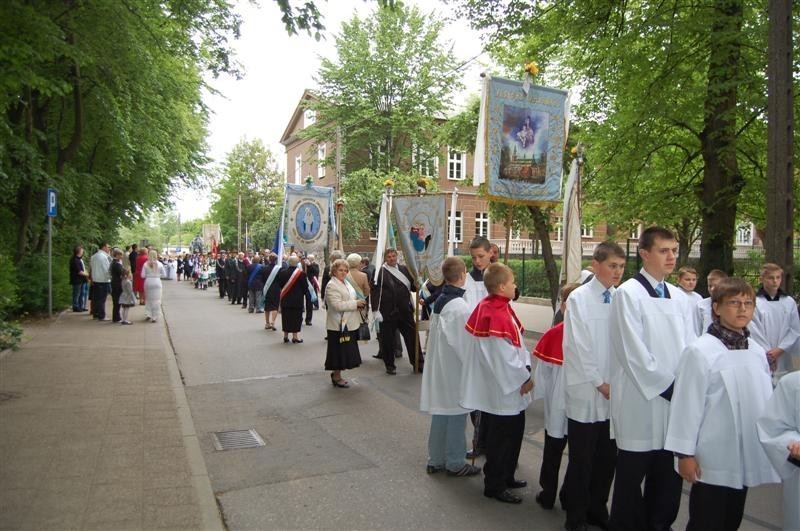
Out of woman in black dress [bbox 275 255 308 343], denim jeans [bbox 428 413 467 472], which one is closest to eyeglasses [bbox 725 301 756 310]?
denim jeans [bbox 428 413 467 472]

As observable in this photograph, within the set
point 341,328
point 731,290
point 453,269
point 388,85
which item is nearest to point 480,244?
point 453,269

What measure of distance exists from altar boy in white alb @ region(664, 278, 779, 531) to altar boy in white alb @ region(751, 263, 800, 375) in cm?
401

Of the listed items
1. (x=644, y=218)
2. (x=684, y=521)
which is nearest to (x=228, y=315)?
(x=644, y=218)

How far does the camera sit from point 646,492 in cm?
413

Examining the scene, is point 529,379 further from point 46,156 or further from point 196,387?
point 46,156

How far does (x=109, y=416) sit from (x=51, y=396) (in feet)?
4.65

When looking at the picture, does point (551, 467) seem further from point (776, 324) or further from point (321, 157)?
point (321, 157)

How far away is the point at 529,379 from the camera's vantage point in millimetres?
4926

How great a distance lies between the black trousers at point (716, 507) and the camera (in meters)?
3.31

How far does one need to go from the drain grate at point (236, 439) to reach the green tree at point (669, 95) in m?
9.73

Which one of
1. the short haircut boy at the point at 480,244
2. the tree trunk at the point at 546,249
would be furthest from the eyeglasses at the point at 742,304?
the tree trunk at the point at 546,249

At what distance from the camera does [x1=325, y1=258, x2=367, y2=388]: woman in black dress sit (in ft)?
30.0

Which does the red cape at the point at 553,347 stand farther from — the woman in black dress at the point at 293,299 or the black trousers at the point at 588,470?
the woman in black dress at the point at 293,299

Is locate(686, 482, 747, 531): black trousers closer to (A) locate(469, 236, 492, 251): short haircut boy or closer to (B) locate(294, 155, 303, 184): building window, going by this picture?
(A) locate(469, 236, 492, 251): short haircut boy
